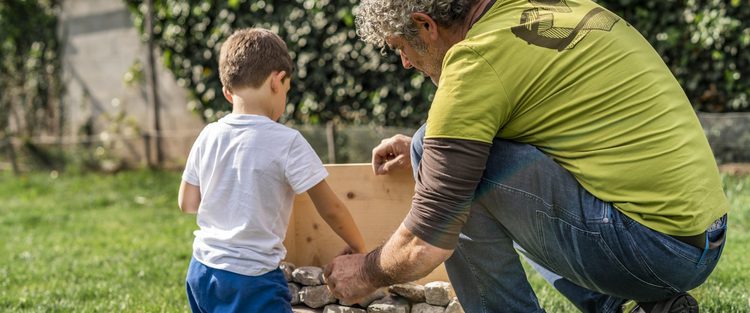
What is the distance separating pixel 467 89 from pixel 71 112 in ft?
25.2

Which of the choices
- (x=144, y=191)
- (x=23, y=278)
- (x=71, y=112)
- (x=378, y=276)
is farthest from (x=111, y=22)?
(x=378, y=276)

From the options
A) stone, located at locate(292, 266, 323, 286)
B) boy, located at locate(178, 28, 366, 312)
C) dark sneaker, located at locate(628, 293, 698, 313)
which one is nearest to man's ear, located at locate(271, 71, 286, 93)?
boy, located at locate(178, 28, 366, 312)

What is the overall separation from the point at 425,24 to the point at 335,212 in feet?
2.00

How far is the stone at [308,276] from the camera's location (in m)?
2.41

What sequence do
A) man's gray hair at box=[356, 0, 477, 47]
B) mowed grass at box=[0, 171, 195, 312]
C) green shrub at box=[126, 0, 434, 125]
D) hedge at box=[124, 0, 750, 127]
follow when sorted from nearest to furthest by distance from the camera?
1. man's gray hair at box=[356, 0, 477, 47]
2. mowed grass at box=[0, 171, 195, 312]
3. hedge at box=[124, 0, 750, 127]
4. green shrub at box=[126, 0, 434, 125]

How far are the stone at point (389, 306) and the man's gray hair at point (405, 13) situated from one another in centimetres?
80

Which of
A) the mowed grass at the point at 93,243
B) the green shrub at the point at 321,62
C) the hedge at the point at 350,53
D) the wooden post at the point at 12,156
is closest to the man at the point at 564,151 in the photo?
the mowed grass at the point at 93,243

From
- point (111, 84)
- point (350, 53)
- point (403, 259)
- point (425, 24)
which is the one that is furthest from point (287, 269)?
point (111, 84)

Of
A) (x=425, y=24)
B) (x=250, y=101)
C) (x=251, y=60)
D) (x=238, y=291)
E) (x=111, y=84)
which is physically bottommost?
(x=111, y=84)

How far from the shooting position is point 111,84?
26.4ft

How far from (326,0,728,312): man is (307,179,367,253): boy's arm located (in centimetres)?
33

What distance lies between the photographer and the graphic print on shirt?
172 cm

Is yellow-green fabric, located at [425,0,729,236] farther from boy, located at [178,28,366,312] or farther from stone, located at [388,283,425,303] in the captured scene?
stone, located at [388,283,425,303]

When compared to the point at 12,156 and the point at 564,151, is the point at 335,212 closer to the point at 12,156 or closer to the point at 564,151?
the point at 564,151
